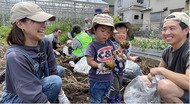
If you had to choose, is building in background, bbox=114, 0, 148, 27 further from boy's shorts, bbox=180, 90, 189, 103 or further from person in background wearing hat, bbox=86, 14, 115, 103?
boy's shorts, bbox=180, 90, 189, 103

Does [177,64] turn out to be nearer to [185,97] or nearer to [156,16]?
[185,97]

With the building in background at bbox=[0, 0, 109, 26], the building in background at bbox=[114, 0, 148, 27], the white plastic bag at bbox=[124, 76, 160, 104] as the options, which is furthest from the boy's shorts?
the building in background at bbox=[114, 0, 148, 27]

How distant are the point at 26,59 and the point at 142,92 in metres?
1.53

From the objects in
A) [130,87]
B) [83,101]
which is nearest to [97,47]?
[130,87]

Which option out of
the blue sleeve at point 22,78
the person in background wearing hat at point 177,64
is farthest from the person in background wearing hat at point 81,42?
the blue sleeve at point 22,78

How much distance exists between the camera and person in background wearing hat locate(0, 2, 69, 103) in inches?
43.6

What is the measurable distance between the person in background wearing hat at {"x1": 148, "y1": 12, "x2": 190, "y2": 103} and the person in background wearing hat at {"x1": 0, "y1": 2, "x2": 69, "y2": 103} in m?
1.25

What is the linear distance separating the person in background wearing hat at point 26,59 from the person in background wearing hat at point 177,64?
1.25 meters

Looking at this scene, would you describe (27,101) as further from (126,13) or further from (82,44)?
(126,13)

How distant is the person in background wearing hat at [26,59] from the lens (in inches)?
43.6

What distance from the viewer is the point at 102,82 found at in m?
1.70

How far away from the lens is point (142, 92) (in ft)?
5.69

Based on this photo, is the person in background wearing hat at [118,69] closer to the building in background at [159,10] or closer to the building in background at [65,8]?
the building in background at [65,8]

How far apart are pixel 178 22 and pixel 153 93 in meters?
0.95
